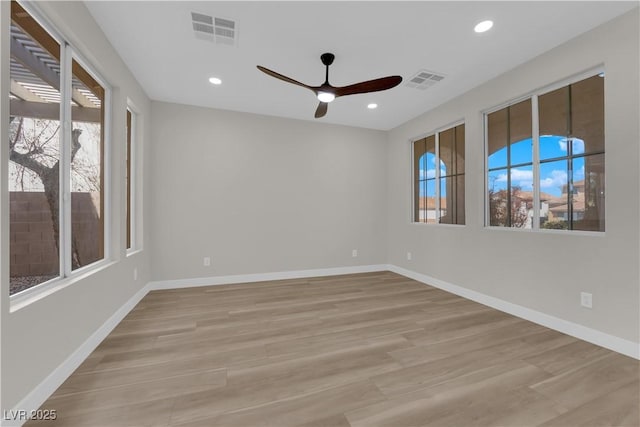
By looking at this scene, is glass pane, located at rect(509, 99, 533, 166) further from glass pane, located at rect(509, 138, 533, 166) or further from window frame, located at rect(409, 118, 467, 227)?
window frame, located at rect(409, 118, 467, 227)

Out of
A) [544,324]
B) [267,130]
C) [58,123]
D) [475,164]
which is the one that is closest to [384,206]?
[475,164]

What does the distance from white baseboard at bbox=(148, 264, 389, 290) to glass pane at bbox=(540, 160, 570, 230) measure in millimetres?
2901

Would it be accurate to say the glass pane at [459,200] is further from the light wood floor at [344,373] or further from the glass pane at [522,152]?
the light wood floor at [344,373]

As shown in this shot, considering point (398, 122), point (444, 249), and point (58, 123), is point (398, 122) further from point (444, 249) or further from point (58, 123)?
point (58, 123)

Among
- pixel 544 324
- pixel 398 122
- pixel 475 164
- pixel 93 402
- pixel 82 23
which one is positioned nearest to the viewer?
pixel 93 402

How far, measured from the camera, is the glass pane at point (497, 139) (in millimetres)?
3221

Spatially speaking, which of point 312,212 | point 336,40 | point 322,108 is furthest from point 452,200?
point 336,40

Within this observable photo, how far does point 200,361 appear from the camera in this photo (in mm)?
2006

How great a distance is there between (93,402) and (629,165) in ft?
13.7

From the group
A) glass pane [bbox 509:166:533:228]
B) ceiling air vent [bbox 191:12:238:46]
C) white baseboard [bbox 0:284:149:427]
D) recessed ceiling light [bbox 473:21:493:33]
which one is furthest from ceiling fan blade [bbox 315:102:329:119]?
white baseboard [bbox 0:284:149:427]

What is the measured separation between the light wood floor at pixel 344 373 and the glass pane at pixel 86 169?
2.82ft

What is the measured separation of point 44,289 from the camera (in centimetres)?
171

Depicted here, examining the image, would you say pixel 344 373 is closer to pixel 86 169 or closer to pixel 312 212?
pixel 86 169

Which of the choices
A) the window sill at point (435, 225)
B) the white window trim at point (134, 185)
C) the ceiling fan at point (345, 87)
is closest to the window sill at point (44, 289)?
the white window trim at point (134, 185)
